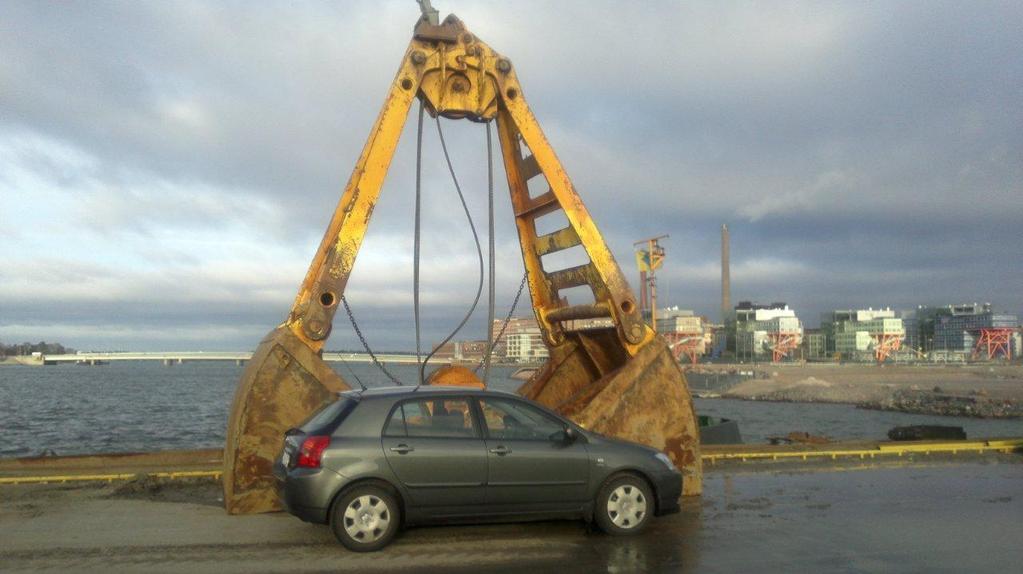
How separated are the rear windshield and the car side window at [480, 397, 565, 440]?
1229 millimetres

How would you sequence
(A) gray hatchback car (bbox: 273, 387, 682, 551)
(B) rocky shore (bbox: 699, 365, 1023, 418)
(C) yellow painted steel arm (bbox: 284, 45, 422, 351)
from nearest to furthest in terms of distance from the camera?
(A) gray hatchback car (bbox: 273, 387, 682, 551) < (C) yellow painted steel arm (bbox: 284, 45, 422, 351) < (B) rocky shore (bbox: 699, 365, 1023, 418)

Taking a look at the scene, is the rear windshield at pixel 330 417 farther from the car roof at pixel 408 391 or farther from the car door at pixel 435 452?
the car door at pixel 435 452

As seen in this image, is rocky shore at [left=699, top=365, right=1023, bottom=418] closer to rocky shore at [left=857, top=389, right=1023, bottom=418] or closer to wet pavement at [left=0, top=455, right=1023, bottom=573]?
rocky shore at [left=857, top=389, right=1023, bottom=418]

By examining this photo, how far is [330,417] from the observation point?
7363mm

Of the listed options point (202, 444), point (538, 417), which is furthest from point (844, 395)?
point (538, 417)

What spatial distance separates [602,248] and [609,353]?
1896mm

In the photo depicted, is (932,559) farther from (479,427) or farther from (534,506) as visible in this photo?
(479,427)

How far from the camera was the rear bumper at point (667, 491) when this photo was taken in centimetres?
779

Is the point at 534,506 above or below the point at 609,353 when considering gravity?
below

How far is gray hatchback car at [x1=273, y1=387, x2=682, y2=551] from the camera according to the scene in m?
6.94

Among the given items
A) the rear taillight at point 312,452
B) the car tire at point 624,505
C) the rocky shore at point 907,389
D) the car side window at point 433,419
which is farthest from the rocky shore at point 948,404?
the rear taillight at point 312,452

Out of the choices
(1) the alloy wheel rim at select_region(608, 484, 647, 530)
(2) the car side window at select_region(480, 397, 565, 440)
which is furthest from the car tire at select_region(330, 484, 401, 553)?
(1) the alloy wheel rim at select_region(608, 484, 647, 530)

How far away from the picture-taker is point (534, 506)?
7438mm

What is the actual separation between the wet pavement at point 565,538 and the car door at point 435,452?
19.3 inches
